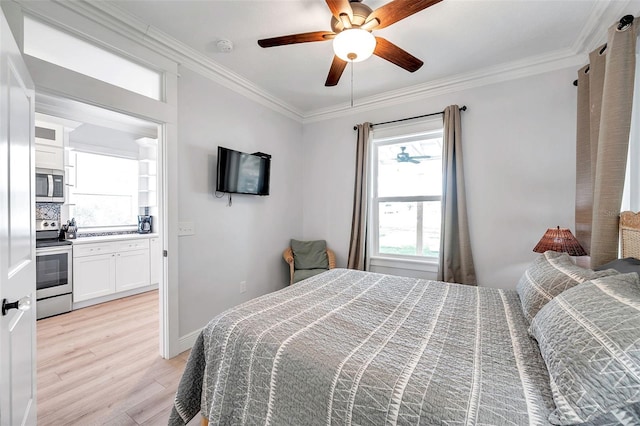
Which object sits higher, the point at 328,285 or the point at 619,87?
the point at 619,87

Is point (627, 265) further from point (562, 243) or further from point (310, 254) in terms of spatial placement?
point (310, 254)

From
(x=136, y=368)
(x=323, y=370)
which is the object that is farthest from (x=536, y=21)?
(x=136, y=368)

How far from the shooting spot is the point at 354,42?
63.1 inches

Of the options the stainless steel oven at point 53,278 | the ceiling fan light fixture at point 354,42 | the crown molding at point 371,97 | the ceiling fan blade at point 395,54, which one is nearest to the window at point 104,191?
the stainless steel oven at point 53,278

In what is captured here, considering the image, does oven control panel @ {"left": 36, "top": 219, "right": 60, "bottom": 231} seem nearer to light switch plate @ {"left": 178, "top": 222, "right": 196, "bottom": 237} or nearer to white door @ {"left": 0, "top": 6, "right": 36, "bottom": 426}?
light switch plate @ {"left": 178, "top": 222, "right": 196, "bottom": 237}

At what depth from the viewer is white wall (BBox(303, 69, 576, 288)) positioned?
2523 mm

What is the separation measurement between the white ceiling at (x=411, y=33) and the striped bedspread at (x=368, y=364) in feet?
6.76

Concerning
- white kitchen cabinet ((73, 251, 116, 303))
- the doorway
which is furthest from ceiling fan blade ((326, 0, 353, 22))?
white kitchen cabinet ((73, 251, 116, 303))

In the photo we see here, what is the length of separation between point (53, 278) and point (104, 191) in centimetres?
170

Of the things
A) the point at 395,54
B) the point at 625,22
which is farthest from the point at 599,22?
the point at 395,54

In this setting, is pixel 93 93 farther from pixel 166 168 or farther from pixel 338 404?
pixel 338 404

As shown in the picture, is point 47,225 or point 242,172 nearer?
point 242,172

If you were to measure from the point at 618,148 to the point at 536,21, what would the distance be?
115cm

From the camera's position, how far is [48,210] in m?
3.77
